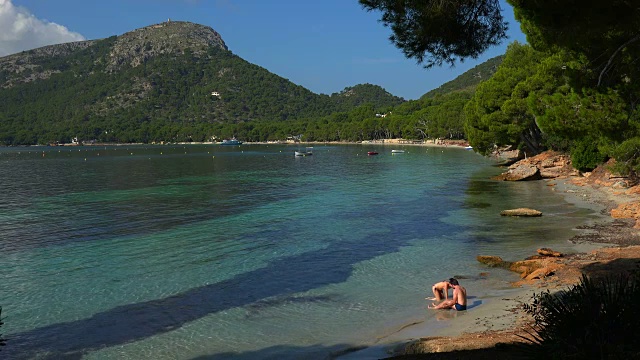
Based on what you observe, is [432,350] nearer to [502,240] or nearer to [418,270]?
[418,270]

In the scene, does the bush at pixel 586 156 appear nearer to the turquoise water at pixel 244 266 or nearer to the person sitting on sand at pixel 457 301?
the turquoise water at pixel 244 266

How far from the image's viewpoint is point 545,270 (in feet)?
56.2

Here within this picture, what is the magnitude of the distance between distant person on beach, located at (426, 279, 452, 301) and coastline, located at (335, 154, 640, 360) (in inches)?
43.0

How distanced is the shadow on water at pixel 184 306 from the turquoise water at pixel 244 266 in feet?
0.18

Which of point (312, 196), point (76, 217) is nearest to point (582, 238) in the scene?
point (312, 196)

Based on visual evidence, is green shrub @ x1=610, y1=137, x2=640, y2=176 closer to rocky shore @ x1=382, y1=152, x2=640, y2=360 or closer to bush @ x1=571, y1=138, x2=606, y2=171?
rocky shore @ x1=382, y1=152, x2=640, y2=360

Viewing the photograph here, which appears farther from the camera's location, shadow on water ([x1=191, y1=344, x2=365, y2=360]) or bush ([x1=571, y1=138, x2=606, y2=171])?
bush ([x1=571, y1=138, x2=606, y2=171])

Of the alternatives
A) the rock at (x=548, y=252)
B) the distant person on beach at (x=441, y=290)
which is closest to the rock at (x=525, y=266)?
the rock at (x=548, y=252)

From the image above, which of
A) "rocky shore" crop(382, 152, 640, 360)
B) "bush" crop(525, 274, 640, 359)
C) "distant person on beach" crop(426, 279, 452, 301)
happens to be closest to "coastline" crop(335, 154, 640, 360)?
"rocky shore" crop(382, 152, 640, 360)

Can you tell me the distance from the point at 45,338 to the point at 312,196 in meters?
31.7

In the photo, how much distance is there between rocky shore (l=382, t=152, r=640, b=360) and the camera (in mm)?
10555

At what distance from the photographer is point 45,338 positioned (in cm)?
1405

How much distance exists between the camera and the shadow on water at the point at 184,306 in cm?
1359

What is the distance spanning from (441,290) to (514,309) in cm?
239
